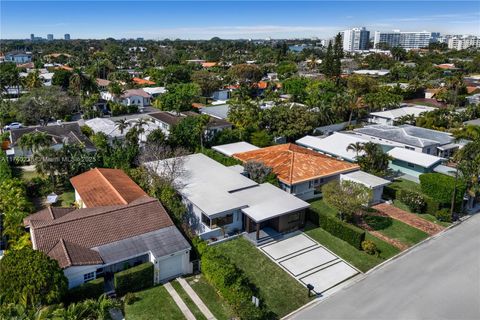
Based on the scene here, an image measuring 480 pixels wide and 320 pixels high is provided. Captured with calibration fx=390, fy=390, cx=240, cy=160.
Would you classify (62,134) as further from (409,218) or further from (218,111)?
(409,218)

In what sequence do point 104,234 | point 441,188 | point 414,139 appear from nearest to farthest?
point 104,234
point 441,188
point 414,139

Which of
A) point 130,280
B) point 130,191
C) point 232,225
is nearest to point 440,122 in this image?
point 232,225

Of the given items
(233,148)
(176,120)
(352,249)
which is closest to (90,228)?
(352,249)

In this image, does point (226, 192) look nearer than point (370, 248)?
No

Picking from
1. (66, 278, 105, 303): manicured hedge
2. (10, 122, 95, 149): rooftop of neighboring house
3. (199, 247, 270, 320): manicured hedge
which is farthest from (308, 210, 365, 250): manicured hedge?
(10, 122, 95, 149): rooftop of neighboring house

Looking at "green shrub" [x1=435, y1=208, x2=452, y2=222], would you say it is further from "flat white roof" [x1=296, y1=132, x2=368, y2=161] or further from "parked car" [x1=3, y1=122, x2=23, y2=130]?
"parked car" [x1=3, y1=122, x2=23, y2=130]

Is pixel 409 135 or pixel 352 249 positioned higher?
pixel 409 135

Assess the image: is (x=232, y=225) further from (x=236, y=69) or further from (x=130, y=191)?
(x=236, y=69)
